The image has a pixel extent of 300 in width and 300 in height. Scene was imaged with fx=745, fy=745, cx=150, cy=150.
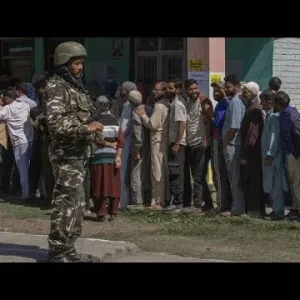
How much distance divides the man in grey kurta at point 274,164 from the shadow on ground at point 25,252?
3.52m

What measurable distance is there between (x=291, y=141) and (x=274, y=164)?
1.34 ft

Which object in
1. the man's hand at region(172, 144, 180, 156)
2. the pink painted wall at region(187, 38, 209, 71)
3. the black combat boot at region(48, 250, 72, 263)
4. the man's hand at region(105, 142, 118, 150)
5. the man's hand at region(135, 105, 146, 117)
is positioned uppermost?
the pink painted wall at region(187, 38, 209, 71)

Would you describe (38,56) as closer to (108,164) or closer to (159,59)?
(159,59)

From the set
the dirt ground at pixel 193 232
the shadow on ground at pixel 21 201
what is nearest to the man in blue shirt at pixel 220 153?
the dirt ground at pixel 193 232

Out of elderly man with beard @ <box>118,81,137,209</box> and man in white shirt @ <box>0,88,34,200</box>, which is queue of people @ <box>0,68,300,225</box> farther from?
man in white shirt @ <box>0,88,34,200</box>

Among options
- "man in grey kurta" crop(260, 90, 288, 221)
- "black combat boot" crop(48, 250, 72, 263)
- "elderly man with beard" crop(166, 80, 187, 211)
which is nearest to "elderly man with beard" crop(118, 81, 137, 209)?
"elderly man with beard" crop(166, 80, 187, 211)

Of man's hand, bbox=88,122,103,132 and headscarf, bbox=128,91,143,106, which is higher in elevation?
headscarf, bbox=128,91,143,106

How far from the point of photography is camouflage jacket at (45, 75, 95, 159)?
723 centimetres

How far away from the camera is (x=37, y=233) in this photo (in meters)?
9.88

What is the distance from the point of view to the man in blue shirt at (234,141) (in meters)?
10.5

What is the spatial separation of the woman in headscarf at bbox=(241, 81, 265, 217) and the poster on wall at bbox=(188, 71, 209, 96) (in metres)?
1.61
